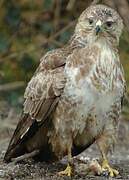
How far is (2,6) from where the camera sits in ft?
27.4

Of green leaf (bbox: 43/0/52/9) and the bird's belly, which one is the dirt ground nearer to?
the bird's belly

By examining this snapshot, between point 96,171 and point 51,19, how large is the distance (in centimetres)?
518

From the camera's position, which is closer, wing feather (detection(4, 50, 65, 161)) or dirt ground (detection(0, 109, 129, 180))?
dirt ground (detection(0, 109, 129, 180))

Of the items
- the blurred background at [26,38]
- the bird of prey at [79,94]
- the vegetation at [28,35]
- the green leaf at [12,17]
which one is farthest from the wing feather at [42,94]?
the green leaf at [12,17]

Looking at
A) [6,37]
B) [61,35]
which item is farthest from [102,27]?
[6,37]

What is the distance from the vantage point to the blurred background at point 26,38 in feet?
24.2

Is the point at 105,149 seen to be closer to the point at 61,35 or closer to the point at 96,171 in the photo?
the point at 96,171

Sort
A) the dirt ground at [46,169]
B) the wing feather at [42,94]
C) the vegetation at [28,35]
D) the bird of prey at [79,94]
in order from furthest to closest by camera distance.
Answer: the vegetation at [28,35], the wing feather at [42,94], the bird of prey at [79,94], the dirt ground at [46,169]

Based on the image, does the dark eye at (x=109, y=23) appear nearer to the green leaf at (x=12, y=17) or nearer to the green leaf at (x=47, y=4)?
the green leaf at (x=47, y=4)

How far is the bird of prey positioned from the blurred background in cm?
245

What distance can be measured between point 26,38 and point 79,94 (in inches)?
181

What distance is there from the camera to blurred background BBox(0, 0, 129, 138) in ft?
24.2

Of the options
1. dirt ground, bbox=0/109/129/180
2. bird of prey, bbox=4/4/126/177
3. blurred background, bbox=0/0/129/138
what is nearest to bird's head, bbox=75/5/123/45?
bird of prey, bbox=4/4/126/177

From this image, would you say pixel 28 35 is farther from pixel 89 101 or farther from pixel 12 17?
pixel 89 101
